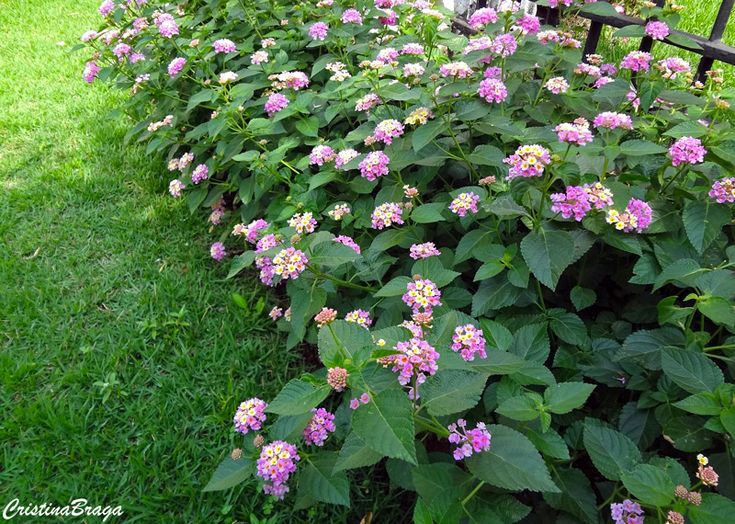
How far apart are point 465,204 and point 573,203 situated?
1.11 feet

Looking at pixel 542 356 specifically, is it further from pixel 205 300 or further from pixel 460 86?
pixel 205 300

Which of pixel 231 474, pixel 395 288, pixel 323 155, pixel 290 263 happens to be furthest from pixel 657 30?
pixel 231 474

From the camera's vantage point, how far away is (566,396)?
4.40 ft

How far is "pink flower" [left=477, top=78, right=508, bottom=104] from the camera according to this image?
193 centimetres

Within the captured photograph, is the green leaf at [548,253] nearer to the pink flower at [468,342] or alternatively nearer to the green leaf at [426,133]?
the pink flower at [468,342]

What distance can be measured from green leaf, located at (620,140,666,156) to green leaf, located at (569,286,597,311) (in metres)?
0.45

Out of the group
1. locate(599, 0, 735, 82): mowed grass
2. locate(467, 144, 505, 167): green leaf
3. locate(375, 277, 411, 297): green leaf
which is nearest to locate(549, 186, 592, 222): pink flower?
locate(467, 144, 505, 167): green leaf

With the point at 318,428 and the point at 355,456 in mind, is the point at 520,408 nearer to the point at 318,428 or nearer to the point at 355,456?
the point at 355,456

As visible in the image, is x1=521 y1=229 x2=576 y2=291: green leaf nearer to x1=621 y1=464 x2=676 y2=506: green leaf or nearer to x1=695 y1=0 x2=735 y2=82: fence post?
x1=621 y1=464 x2=676 y2=506: green leaf

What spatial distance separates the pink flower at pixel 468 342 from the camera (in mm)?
1323

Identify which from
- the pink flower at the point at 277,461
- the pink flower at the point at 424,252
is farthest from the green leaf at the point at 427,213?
the pink flower at the point at 277,461

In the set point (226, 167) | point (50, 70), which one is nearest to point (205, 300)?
point (226, 167)

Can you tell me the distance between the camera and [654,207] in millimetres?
1701

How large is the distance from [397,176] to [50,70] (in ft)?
13.4
